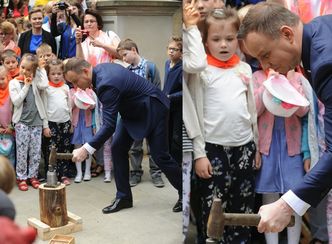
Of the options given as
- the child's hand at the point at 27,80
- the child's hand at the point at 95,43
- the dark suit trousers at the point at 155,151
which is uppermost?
the child's hand at the point at 95,43

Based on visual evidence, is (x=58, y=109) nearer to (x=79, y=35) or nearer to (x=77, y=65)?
(x=79, y=35)

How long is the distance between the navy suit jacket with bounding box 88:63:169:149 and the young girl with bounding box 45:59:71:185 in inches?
45.4

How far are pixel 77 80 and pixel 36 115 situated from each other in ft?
3.68

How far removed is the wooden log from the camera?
402 centimetres

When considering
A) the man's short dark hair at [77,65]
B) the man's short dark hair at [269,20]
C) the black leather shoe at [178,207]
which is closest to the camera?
the man's short dark hair at [269,20]

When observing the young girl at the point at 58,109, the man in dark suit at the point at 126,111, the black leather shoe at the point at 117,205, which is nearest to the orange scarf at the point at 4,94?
the young girl at the point at 58,109

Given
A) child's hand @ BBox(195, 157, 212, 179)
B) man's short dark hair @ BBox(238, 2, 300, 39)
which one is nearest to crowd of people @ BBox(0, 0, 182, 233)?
child's hand @ BBox(195, 157, 212, 179)

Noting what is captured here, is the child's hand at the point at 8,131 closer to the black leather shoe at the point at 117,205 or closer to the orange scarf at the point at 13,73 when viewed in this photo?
the orange scarf at the point at 13,73

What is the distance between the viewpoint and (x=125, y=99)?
4.22 m

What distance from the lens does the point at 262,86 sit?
3.09 metres

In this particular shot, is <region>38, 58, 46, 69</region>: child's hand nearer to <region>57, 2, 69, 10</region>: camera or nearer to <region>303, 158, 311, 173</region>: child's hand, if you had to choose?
<region>57, 2, 69, 10</region>: camera

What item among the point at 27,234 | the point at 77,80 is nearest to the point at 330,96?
the point at 27,234

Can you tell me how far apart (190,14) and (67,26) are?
3.11 m

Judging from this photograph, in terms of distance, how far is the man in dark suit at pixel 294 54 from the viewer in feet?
6.53
